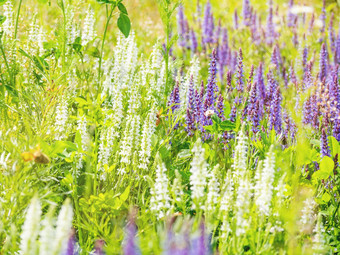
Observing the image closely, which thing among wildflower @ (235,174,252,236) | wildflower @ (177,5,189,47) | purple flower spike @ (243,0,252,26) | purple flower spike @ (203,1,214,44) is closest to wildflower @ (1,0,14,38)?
wildflower @ (235,174,252,236)

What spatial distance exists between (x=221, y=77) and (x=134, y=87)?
224cm

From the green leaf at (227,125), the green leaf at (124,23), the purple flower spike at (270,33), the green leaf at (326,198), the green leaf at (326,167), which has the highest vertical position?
the purple flower spike at (270,33)

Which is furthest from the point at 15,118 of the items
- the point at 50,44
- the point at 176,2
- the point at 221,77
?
the point at 221,77

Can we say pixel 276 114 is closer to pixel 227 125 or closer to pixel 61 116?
pixel 227 125

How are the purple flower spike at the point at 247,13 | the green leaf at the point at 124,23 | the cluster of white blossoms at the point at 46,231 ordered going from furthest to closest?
the purple flower spike at the point at 247,13
the green leaf at the point at 124,23
the cluster of white blossoms at the point at 46,231

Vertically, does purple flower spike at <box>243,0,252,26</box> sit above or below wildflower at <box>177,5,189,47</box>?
above

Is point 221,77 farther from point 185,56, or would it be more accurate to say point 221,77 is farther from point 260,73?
point 260,73

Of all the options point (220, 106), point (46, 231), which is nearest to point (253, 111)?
point (220, 106)

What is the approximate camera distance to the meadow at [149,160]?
4.91 feet

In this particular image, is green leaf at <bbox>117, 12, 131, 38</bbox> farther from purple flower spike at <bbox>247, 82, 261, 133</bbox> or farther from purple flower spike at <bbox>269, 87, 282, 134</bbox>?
A: purple flower spike at <bbox>269, 87, 282, 134</bbox>

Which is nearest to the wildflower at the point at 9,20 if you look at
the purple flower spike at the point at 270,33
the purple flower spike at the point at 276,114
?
the purple flower spike at the point at 276,114

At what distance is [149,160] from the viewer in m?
2.47

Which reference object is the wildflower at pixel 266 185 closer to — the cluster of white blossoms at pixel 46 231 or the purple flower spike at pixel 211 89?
the cluster of white blossoms at pixel 46 231

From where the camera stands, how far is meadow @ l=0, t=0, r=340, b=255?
1.50m
